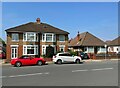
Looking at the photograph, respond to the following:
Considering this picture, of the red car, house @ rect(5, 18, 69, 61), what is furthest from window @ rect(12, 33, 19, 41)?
the red car

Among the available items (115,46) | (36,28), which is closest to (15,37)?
(36,28)

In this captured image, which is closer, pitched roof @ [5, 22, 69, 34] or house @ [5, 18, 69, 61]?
house @ [5, 18, 69, 61]

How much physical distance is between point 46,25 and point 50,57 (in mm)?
9038

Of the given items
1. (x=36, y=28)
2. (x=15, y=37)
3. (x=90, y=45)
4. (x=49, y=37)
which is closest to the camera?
(x=15, y=37)

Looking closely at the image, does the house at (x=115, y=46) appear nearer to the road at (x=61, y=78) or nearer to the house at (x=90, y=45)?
the house at (x=90, y=45)

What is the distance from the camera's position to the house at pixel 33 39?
4341cm

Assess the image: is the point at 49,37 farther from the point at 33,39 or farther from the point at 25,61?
the point at 25,61

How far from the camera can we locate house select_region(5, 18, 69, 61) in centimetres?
4341

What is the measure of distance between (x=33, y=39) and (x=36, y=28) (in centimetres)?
284

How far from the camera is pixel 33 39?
1774 inches

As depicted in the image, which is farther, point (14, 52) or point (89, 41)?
point (89, 41)

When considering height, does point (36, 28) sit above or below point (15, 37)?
above

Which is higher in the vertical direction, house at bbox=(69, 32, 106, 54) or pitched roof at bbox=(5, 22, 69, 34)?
pitched roof at bbox=(5, 22, 69, 34)

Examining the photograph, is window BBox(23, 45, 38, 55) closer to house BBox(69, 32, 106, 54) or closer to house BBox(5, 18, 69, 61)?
house BBox(5, 18, 69, 61)
